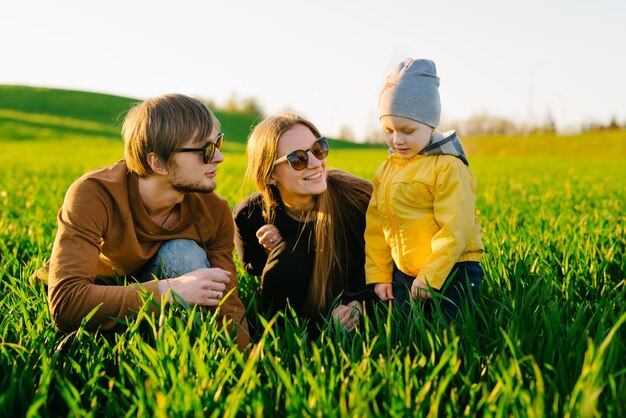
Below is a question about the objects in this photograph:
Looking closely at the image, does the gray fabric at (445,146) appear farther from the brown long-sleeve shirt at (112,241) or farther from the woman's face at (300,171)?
the brown long-sleeve shirt at (112,241)

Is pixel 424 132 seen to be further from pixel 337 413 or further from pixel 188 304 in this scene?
pixel 337 413

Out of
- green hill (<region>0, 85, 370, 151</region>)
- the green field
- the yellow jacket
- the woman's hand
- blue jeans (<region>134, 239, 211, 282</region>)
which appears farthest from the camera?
green hill (<region>0, 85, 370, 151</region>)

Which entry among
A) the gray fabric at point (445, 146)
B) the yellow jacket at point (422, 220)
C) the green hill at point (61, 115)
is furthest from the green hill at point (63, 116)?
the gray fabric at point (445, 146)

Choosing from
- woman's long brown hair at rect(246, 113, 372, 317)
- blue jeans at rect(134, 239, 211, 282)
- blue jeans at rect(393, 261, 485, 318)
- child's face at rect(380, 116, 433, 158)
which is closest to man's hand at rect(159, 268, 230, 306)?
blue jeans at rect(134, 239, 211, 282)

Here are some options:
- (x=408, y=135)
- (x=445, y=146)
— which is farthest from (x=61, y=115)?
(x=445, y=146)

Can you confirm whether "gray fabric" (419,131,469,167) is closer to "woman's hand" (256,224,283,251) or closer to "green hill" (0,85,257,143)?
"woman's hand" (256,224,283,251)

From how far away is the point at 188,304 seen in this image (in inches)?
99.5

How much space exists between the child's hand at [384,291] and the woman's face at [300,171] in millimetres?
570

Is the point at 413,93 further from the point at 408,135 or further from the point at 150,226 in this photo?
→ the point at 150,226

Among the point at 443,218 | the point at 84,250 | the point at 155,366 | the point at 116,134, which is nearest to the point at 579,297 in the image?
the point at 443,218

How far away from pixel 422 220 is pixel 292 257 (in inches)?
27.7

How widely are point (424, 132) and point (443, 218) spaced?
0.43 meters

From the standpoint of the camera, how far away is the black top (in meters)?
3.16

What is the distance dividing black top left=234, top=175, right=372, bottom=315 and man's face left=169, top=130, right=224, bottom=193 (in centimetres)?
51
